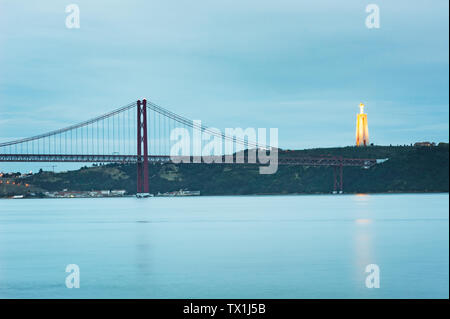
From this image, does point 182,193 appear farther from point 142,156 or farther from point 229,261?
point 229,261

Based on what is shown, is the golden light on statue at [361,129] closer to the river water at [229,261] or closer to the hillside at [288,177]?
the hillside at [288,177]

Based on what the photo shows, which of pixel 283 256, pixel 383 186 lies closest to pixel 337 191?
pixel 383 186

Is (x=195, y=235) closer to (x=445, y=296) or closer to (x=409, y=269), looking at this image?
(x=409, y=269)

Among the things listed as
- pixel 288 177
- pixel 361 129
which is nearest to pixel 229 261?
pixel 288 177

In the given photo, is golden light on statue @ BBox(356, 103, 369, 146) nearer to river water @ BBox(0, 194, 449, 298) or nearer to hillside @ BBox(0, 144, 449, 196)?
hillside @ BBox(0, 144, 449, 196)

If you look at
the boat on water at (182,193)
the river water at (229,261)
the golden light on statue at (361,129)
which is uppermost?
the golden light on statue at (361,129)

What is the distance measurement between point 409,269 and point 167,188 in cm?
9269

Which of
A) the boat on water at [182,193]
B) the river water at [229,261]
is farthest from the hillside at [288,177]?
the river water at [229,261]

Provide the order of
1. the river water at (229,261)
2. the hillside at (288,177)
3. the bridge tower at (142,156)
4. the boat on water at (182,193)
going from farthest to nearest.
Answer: the boat on water at (182,193) < the hillside at (288,177) < the bridge tower at (142,156) < the river water at (229,261)

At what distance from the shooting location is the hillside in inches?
3939

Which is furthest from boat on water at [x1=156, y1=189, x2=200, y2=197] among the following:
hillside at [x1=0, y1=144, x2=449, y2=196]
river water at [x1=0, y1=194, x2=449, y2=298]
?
river water at [x1=0, y1=194, x2=449, y2=298]

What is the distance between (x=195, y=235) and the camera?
29.8 m

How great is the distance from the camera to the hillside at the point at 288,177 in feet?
328

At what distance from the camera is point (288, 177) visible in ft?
369
